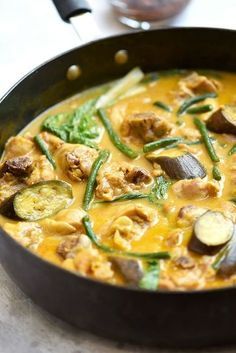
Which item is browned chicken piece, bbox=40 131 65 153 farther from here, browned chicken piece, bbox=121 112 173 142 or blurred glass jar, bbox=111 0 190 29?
blurred glass jar, bbox=111 0 190 29

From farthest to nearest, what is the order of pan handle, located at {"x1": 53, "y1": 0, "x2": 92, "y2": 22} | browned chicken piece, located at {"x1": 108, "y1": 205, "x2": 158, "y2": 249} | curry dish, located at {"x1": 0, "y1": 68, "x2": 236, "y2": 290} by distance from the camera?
pan handle, located at {"x1": 53, "y1": 0, "x2": 92, "y2": 22}, browned chicken piece, located at {"x1": 108, "y1": 205, "x2": 158, "y2": 249}, curry dish, located at {"x1": 0, "y1": 68, "x2": 236, "y2": 290}

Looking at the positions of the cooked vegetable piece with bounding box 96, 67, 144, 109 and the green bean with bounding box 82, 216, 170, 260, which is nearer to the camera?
the green bean with bounding box 82, 216, 170, 260

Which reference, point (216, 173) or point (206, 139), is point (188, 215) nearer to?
point (216, 173)

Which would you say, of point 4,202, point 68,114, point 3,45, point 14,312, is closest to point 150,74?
point 68,114

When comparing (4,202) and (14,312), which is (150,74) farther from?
(14,312)

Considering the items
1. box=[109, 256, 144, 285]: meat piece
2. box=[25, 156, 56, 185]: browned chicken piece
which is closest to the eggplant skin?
box=[25, 156, 56, 185]: browned chicken piece

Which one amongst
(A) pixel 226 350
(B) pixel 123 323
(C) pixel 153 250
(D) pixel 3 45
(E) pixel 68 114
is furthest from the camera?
(D) pixel 3 45
